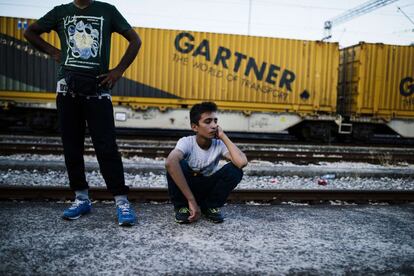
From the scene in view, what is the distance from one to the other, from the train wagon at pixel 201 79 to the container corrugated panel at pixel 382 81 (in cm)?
96

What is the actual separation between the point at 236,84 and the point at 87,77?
9.04 meters

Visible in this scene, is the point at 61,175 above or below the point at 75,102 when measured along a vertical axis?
below

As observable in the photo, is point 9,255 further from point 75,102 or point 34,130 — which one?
point 34,130

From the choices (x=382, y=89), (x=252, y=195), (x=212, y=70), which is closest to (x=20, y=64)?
(x=212, y=70)

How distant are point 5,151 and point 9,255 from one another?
5322 mm

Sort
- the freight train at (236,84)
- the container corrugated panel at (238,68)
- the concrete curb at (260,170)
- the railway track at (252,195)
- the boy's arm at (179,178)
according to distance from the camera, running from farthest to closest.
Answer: the container corrugated panel at (238,68), the freight train at (236,84), the concrete curb at (260,170), the railway track at (252,195), the boy's arm at (179,178)

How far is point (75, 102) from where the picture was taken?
2787mm

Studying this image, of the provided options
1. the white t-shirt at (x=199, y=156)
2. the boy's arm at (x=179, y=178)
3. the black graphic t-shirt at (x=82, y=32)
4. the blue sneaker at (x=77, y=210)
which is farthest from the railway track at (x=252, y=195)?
the black graphic t-shirt at (x=82, y=32)

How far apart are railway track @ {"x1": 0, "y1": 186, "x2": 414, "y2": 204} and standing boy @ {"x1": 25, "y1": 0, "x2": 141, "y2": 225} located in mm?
962

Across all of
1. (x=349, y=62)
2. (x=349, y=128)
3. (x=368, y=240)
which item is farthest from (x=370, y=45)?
(x=368, y=240)

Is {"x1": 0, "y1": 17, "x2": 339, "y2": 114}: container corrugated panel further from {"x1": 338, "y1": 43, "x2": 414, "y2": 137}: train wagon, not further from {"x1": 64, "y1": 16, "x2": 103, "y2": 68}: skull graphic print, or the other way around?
{"x1": 64, "y1": 16, "x2": 103, "y2": 68}: skull graphic print

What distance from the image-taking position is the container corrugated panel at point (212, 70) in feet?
35.4

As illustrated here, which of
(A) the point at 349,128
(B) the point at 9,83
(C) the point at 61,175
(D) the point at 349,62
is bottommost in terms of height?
(C) the point at 61,175

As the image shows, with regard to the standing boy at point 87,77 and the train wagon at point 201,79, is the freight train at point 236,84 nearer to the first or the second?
the train wagon at point 201,79
